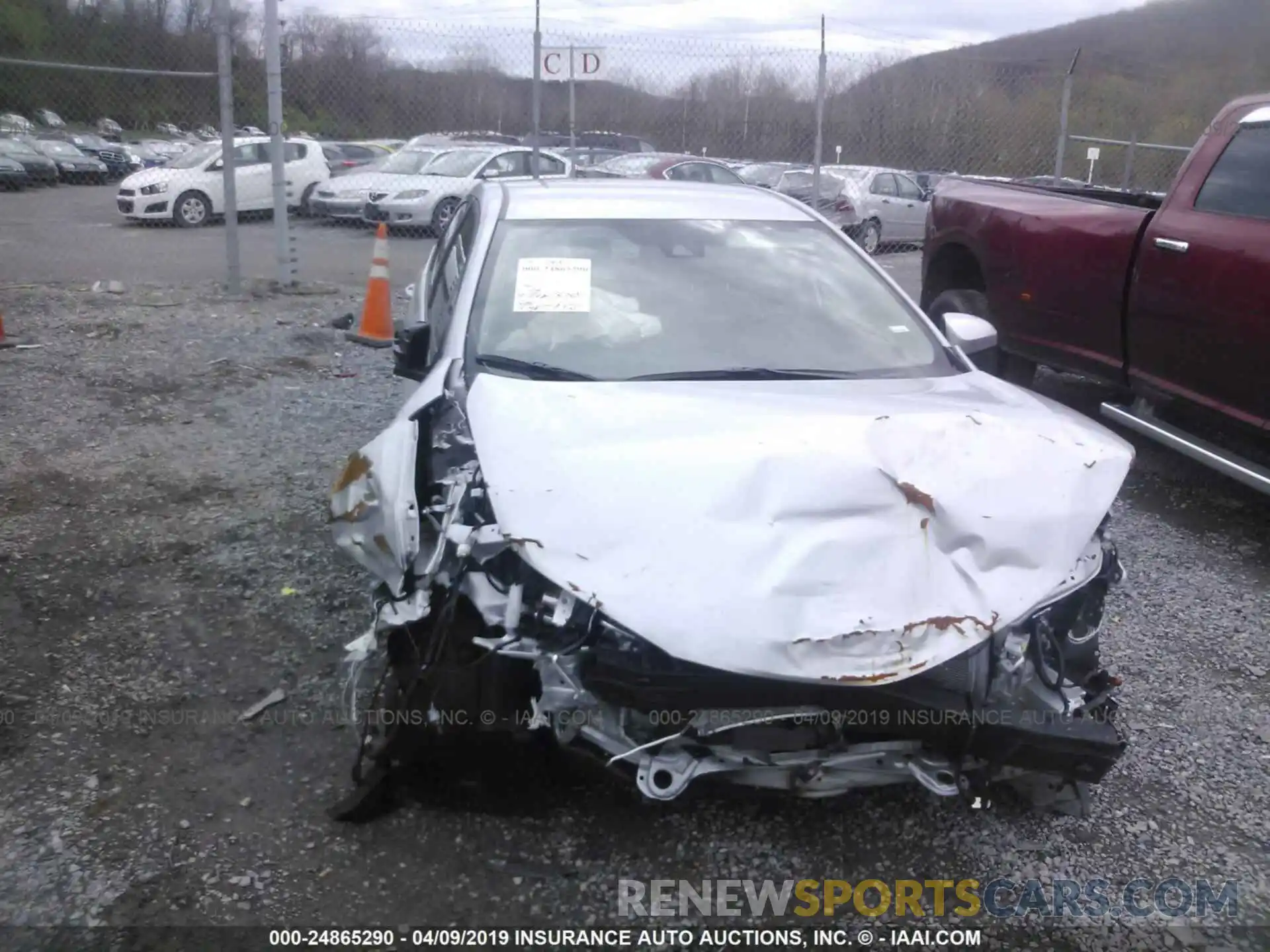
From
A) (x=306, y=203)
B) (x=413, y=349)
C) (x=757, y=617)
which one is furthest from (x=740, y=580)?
(x=306, y=203)

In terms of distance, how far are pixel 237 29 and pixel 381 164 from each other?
8144mm

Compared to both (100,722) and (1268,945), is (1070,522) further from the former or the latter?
(100,722)

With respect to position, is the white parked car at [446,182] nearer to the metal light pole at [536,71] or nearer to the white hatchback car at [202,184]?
the white hatchback car at [202,184]

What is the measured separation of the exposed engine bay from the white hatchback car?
13.6 m

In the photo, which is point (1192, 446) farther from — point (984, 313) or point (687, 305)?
point (687, 305)

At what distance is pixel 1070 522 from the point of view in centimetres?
260

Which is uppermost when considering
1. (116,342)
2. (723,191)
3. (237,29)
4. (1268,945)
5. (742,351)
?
(237,29)

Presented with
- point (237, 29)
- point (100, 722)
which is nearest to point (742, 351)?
point (100, 722)

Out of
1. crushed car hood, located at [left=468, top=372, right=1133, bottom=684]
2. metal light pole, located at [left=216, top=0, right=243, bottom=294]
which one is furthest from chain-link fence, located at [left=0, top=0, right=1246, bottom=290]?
crushed car hood, located at [left=468, top=372, right=1133, bottom=684]

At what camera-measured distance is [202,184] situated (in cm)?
1571

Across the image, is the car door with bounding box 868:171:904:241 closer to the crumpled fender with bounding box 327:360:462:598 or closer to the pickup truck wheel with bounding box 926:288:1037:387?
the pickup truck wheel with bounding box 926:288:1037:387

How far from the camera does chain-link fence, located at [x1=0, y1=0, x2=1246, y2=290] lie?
10.8 metres

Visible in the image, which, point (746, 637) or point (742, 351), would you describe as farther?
point (742, 351)
